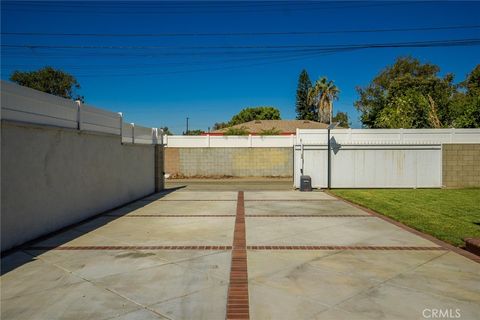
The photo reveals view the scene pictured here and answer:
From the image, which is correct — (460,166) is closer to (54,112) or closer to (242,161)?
(242,161)

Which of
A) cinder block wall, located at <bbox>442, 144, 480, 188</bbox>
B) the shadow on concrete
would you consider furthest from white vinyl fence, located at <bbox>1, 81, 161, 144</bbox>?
cinder block wall, located at <bbox>442, 144, 480, 188</bbox>

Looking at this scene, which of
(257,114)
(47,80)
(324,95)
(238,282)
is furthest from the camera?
(257,114)

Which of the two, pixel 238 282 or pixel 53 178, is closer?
pixel 238 282

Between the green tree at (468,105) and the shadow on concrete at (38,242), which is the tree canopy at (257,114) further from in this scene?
the shadow on concrete at (38,242)

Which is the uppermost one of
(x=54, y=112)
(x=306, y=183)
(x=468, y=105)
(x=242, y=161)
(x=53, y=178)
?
(x=468, y=105)

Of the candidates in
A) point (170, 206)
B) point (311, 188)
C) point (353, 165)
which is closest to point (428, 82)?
point (353, 165)

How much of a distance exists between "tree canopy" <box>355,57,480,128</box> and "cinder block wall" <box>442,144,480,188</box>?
610cm

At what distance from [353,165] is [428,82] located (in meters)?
27.1

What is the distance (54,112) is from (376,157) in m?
16.9

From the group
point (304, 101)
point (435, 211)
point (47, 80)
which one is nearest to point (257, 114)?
point (304, 101)

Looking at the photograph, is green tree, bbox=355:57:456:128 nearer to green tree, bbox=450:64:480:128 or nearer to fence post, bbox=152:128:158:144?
green tree, bbox=450:64:480:128

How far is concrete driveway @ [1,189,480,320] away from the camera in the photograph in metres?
4.73

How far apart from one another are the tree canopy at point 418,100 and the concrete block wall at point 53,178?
24.0 meters

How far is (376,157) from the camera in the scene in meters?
21.1
